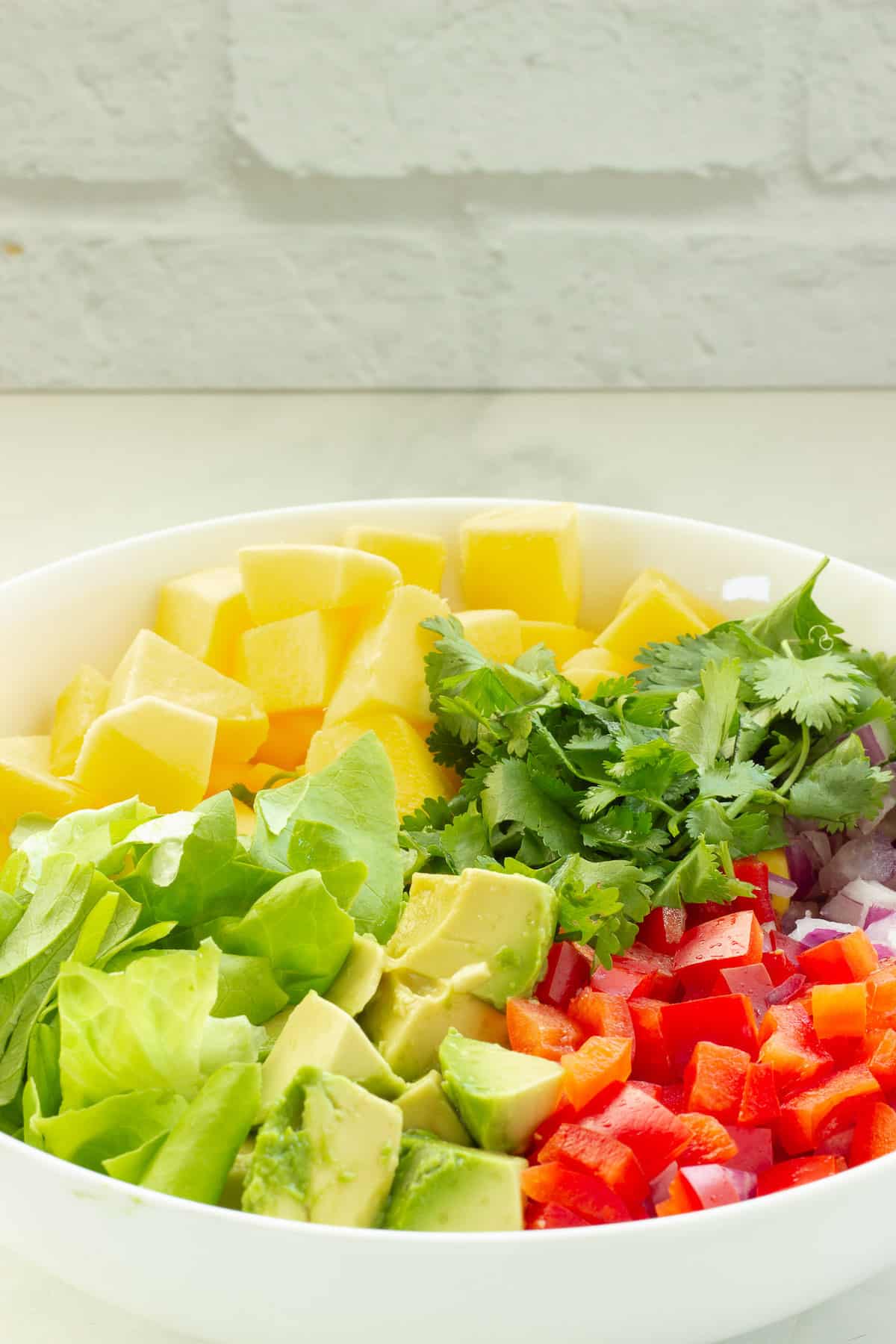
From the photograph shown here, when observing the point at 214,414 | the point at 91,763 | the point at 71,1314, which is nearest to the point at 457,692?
the point at 91,763

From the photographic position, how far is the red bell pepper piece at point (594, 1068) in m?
0.84

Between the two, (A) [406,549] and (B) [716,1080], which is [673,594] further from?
(B) [716,1080]

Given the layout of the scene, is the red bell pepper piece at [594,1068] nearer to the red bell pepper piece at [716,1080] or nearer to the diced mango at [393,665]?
the red bell pepper piece at [716,1080]

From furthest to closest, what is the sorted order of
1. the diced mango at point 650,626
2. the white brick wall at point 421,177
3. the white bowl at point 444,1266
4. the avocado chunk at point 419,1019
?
the white brick wall at point 421,177, the diced mango at point 650,626, the avocado chunk at point 419,1019, the white bowl at point 444,1266

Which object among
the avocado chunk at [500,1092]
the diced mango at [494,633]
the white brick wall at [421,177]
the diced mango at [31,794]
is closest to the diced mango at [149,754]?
the diced mango at [31,794]

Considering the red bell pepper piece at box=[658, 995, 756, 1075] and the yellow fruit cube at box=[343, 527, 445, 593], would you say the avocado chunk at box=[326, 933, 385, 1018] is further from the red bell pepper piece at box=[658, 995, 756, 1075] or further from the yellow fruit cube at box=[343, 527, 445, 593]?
the yellow fruit cube at box=[343, 527, 445, 593]

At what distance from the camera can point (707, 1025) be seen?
90cm

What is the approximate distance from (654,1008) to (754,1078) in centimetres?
10

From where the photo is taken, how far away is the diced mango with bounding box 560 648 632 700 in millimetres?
1240

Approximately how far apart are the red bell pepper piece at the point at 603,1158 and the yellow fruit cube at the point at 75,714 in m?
0.55

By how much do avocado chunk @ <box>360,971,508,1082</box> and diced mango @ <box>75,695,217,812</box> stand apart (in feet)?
0.95

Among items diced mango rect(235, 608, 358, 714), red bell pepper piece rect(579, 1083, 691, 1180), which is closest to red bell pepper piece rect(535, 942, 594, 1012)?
red bell pepper piece rect(579, 1083, 691, 1180)

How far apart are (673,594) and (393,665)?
0.31 meters

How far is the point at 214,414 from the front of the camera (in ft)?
7.46
